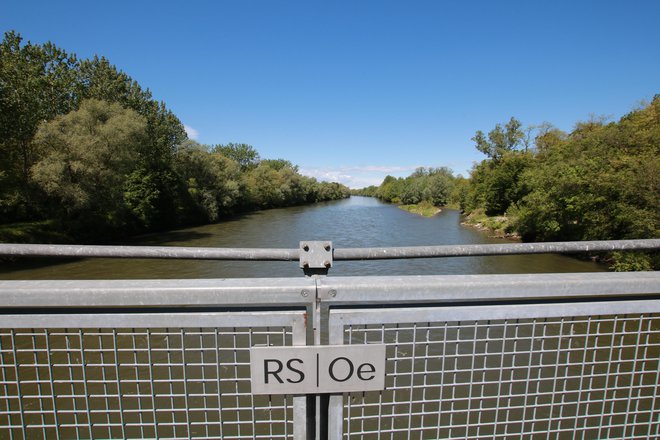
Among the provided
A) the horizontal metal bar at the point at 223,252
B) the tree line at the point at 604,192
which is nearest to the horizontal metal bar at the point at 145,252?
the horizontal metal bar at the point at 223,252

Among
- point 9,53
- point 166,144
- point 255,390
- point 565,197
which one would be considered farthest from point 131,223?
Answer: point 255,390

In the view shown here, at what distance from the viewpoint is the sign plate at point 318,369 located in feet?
4.69

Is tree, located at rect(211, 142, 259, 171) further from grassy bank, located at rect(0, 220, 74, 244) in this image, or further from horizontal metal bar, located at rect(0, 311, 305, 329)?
horizontal metal bar, located at rect(0, 311, 305, 329)

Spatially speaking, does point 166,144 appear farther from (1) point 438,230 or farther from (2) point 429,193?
(2) point 429,193

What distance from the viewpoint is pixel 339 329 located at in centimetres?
143

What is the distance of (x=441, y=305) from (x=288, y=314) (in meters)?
0.61

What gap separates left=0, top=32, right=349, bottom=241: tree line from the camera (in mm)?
20078

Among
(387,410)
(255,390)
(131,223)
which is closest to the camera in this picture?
(255,390)

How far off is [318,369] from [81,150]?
23.0 metres

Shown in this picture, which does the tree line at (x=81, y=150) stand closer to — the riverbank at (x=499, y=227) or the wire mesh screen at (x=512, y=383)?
the wire mesh screen at (x=512, y=383)

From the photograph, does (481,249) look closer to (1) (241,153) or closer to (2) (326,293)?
(2) (326,293)

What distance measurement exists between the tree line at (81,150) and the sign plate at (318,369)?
2267cm

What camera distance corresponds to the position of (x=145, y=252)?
1.83 metres

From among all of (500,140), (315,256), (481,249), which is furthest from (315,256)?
(500,140)
